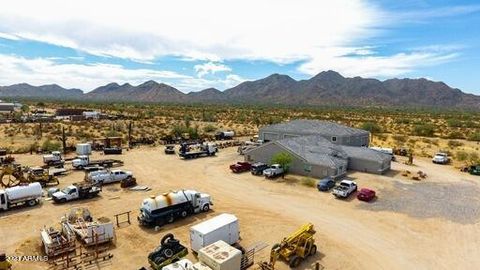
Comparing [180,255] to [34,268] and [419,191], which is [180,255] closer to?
[34,268]

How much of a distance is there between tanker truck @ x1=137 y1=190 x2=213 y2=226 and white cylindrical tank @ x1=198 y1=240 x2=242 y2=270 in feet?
27.8

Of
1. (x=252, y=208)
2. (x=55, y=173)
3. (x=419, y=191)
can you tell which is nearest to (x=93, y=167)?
Answer: (x=55, y=173)

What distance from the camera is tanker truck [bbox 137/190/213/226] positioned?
87.5 ft

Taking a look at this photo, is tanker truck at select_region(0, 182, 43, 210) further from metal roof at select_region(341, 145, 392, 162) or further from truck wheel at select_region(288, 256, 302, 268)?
metal roof at select_region(341, 145, 392, 162)

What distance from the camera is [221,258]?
61.4 feet

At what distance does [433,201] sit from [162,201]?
26.7 metres

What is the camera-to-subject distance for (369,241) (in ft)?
83.0

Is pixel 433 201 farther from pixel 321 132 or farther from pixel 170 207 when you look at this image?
pixel 170 207

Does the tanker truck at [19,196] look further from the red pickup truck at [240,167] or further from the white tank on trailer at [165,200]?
the red pickup truck at [240,167]

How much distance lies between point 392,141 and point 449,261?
57.2 meters

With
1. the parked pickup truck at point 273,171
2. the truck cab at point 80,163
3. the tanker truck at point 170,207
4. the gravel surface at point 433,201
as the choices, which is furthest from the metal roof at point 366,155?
the truck cab at point 80,163

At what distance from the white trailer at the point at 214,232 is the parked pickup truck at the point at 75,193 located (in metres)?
15.8

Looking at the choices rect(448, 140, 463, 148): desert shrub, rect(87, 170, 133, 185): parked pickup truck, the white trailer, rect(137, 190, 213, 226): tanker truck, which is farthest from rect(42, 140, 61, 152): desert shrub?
rect(448, 140, 463, 148): desert shrub

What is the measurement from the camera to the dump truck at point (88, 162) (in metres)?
45.4
